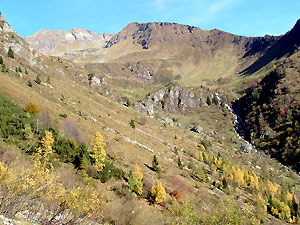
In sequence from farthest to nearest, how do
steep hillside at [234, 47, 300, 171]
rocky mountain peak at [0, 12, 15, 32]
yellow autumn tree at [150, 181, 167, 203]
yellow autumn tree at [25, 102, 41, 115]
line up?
1. steep hillside at [234, 47, 300, 171]
2. rocky mountain peak at [0, 12, 15, 32]
3. yellow autumn tree at [25, 102, 41, 115]
4. yellow autumn tree at [150, 181, 167, 203]

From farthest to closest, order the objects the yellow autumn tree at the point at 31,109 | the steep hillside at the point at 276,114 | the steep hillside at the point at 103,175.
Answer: the steep hillside at the point at 276,114, the yellow autumn tree at the point at 31,109, the steep hillside at the point at 103,175

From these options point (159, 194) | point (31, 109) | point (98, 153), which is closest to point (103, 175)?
point (98, 153)

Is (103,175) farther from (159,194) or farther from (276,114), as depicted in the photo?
(276,114)

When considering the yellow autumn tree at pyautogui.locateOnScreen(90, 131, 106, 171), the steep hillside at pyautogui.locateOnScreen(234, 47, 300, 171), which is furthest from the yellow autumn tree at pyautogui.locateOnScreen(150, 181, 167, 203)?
the steep hillside at pyautogui.locateOnScreen(234, 47, 300, 171)

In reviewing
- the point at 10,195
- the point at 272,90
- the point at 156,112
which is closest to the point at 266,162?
the point at 272,90

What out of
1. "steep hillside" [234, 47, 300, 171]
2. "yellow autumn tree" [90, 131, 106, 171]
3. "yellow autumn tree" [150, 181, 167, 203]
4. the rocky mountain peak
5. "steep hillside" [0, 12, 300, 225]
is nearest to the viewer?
"steep hillside" [0, 12, 300, 225]

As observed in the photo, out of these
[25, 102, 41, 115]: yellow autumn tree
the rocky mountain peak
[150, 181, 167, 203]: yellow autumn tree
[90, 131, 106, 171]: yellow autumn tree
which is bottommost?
[150, 181, 167, 203]: yellow autumn tree

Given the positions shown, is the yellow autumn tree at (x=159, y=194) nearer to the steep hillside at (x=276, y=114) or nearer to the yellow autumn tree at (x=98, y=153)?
the yellow autumn tree at (x=98, y=153)

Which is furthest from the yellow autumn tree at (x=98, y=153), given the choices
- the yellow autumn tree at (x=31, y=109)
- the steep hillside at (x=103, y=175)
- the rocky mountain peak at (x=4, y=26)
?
the rocky mountain peak at (x=4, y=26)

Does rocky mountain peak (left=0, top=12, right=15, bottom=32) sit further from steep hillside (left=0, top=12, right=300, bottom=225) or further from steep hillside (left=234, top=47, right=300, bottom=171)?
steep hillside (left=234, top=47, right=300, bottom=171)

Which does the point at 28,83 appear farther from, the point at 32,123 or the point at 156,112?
the point at 156,112

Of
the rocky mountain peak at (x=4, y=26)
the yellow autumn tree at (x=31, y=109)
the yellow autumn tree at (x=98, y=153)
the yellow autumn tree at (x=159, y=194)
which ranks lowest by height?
the yellow autumn tree at (x=159, y=194)

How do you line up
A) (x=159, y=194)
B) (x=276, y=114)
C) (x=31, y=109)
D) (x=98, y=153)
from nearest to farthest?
1. (x=159, y=194)
2. (x=98, y=153)
3. (x=31, y=109)
4. (x=276, y=114)

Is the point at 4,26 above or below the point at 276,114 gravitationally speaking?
above
